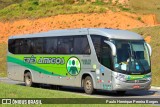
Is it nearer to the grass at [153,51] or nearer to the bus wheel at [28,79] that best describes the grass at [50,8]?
the grass at [153,51]

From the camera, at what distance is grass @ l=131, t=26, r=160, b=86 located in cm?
3071

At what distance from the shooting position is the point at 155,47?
35344 mm

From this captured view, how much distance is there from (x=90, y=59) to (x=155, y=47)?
15075mm

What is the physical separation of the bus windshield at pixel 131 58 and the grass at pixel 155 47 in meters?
8.43

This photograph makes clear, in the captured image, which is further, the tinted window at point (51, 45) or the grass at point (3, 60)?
the grass at point (3, 60)

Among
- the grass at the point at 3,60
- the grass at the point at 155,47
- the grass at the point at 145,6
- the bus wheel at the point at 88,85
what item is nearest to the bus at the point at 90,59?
the bus wheel at the point at 88,85

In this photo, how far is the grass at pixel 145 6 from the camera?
168 feet

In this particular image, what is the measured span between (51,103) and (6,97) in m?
1.59

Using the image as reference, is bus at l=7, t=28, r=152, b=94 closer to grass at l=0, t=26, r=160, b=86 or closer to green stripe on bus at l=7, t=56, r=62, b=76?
green stripe on bus at l=7, t=56, r=62, b=76

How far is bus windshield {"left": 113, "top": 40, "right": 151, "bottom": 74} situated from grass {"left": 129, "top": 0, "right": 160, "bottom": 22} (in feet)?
97.9

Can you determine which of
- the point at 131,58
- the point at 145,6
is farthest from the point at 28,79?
the point at 145,6

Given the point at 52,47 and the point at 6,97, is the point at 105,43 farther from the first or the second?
the point at 6,97

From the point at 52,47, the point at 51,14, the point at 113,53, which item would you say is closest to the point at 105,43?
the point at 113,53

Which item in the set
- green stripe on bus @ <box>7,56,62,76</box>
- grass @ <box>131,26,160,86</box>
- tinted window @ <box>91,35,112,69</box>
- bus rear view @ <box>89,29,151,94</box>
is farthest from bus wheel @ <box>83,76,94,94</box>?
grass @ <box>131,26,160,86</box>
